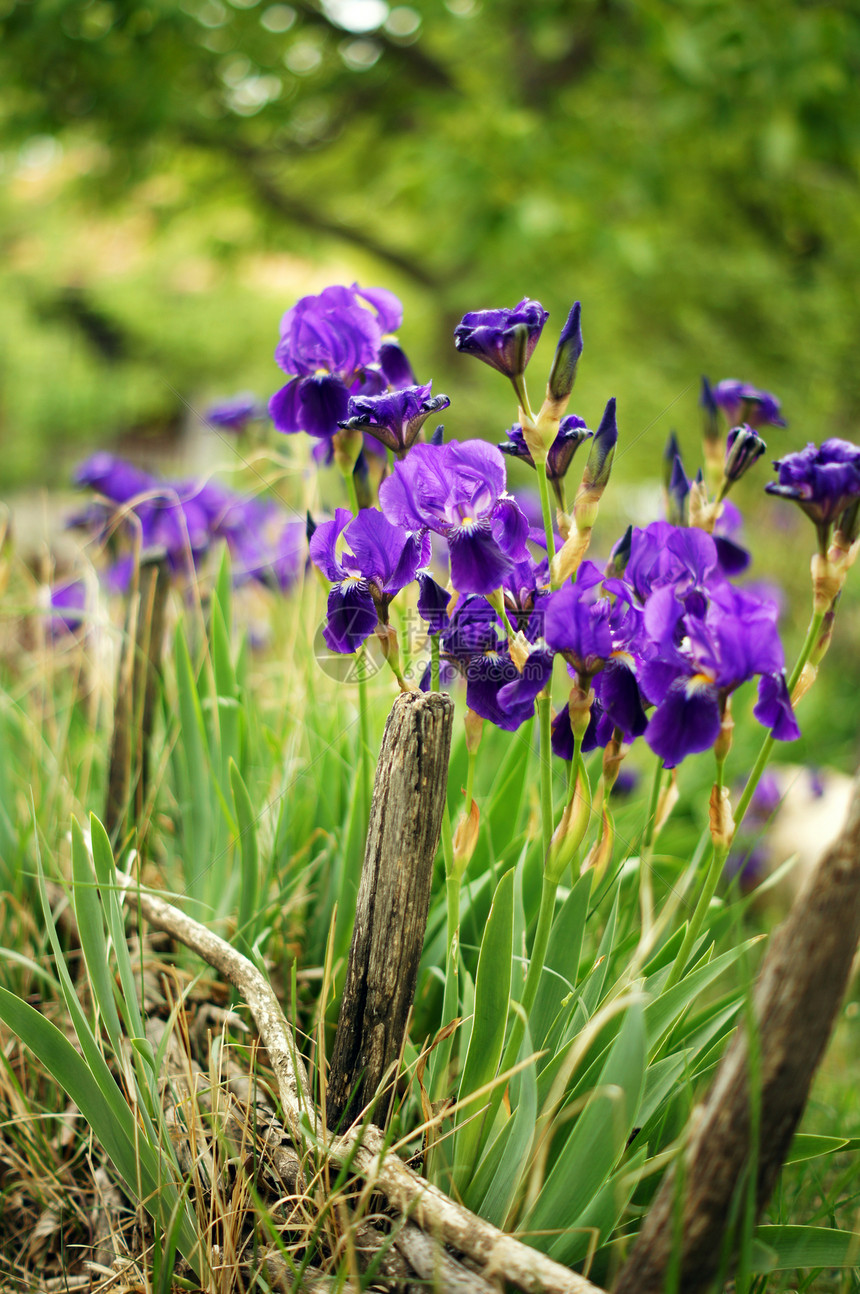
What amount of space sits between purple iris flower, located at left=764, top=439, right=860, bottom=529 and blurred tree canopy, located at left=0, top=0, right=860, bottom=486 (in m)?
3.91

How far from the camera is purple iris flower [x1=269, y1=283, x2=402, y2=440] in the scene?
1206 millimetres

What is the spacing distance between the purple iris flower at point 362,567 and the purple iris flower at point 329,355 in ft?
0.78

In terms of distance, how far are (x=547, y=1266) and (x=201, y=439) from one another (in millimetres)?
19555

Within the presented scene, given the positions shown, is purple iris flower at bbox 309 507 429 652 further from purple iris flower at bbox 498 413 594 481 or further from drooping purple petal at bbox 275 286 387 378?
drooping purple petal at bbox 275 286 387 378

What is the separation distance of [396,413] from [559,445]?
219 millimetres

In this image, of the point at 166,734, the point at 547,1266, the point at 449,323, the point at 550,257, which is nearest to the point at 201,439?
the point at 449,323

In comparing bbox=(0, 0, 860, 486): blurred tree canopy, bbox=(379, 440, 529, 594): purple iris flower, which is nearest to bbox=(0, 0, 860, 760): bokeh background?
bbox=(0, 0, 860, 486): blurred tree canopy

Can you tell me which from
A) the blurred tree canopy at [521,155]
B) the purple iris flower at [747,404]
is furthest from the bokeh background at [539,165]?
the purple iris flower at [747,404]

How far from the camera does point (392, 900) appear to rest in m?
1.05

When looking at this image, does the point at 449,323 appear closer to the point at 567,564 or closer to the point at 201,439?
the point at 567,564

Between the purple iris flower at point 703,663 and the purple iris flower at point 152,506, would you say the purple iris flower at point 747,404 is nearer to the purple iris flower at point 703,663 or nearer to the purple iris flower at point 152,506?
the purple iris flower at point 703,663

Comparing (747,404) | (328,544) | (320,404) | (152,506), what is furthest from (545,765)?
(152,506)

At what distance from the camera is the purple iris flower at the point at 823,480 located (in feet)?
3.02

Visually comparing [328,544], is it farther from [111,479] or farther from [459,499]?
[111,479]
